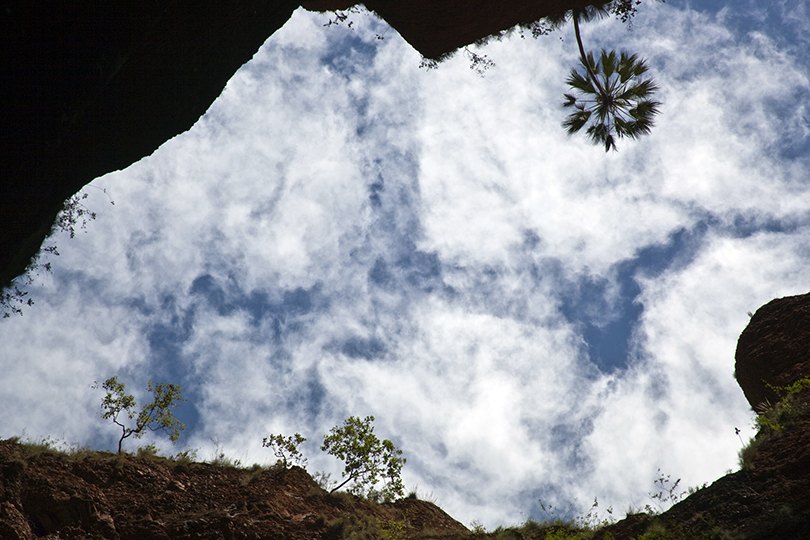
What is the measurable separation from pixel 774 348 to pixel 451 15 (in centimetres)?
1485

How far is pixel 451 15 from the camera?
14312mm

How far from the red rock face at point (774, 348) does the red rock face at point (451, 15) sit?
12.1 meters

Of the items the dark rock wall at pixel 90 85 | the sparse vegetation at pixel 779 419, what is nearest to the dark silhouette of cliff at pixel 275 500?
the sparse vegetation at pixel 779 419

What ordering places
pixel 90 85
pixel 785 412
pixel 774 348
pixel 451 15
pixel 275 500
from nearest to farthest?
pixel 90 85 → pixel 785 412 → pixel 275 500 → pixel 774 348 → pixel 451 15

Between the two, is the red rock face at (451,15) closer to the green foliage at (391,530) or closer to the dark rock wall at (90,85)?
the dark rock wall at (90,85)

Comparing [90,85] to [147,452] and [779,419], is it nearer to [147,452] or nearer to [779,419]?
[147,452]

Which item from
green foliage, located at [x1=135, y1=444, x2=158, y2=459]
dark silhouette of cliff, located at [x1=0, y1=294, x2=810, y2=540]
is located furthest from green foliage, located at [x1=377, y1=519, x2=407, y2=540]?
green foliage, located at [x1=135, y1=444, x2=158, y2=459]

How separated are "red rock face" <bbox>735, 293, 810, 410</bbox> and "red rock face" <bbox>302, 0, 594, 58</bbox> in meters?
12.1

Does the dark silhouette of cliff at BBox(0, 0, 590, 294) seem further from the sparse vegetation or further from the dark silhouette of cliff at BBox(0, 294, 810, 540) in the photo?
the sparse vegetation

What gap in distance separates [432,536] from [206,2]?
14945 millimetres

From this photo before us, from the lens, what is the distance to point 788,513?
708 centimetres

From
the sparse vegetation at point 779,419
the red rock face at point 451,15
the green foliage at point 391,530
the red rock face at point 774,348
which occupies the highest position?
the red rock face at point 451,15

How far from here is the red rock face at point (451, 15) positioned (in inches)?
557

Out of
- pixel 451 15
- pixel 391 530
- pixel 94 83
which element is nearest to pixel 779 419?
pixel 391 530
